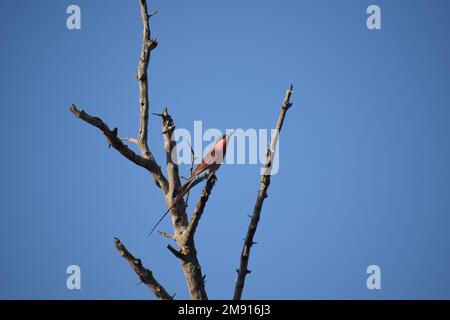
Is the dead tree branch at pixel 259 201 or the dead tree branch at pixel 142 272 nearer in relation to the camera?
the dead tree branch at pixel 259 201

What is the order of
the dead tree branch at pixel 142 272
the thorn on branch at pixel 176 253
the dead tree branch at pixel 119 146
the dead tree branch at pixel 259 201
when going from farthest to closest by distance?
the dead tree branch at pixel 119 146 → the dead tree branch at pixel 142 272 → the thorn on branch at pixel 176 253 → the dead tree branch at pixel 259 201

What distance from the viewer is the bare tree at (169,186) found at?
7.71 metres

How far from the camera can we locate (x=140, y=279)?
7.99 m

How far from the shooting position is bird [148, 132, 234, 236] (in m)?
8.85

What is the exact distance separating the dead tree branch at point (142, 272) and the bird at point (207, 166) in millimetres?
554

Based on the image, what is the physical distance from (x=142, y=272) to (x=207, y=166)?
257 cm

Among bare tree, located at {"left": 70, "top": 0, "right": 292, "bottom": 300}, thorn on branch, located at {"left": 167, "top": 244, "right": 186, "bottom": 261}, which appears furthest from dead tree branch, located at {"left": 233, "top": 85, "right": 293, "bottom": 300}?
thorn on branch, located at {"left": 167, "top": 244, "right": 186, "bottom": 261}

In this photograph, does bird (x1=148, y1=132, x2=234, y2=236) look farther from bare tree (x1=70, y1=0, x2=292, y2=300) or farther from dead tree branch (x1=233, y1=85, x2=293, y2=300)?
dead tree branch (x1=233, y1=85, x2=293, y2=300)

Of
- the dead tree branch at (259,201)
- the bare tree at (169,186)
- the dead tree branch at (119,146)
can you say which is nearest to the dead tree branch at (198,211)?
the bare tree at (169,186)

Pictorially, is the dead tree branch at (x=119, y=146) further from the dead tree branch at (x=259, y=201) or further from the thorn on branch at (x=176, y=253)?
the dead tree branch at (x=259, y=201)

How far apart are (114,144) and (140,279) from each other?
214cm

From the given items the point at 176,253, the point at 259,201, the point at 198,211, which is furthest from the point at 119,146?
the point at 259,201
